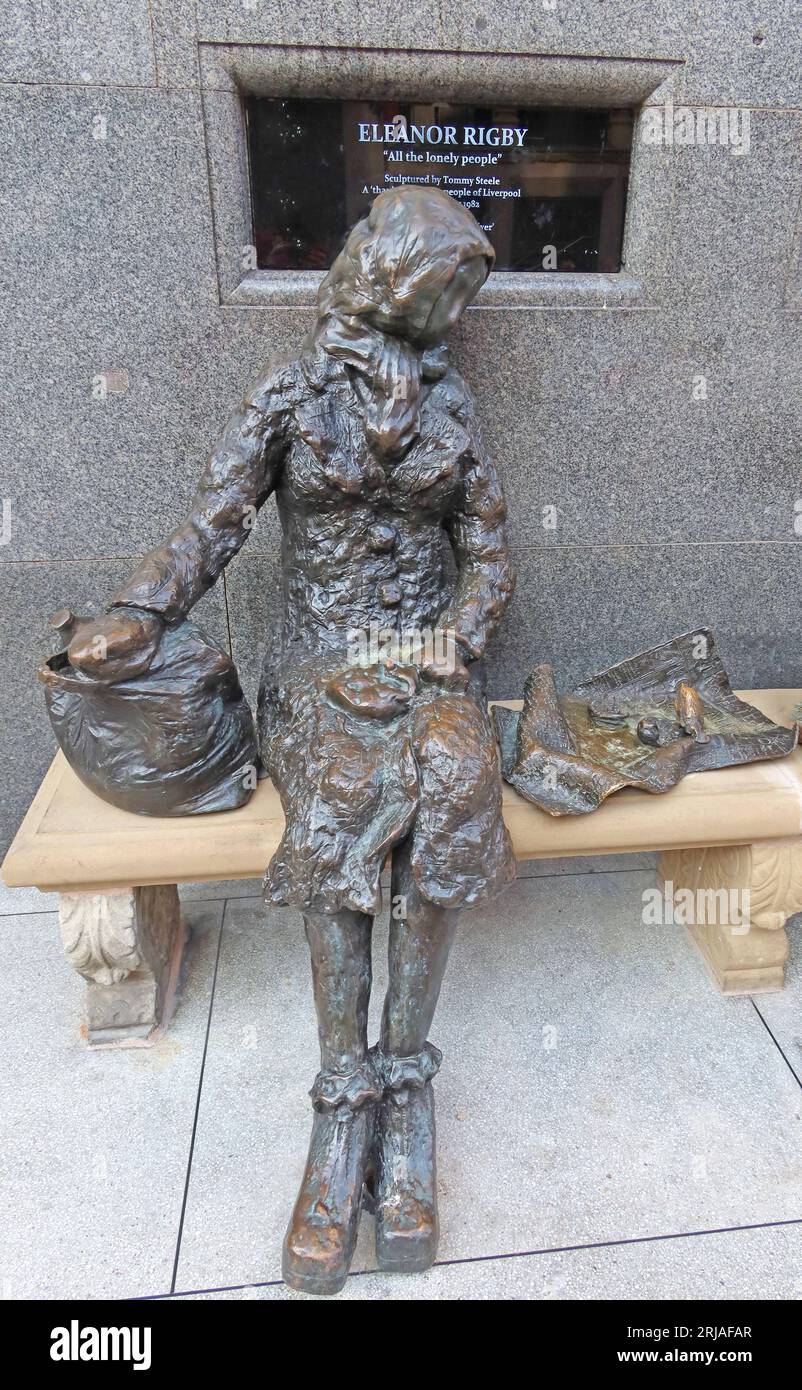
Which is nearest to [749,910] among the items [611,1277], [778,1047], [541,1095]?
[778,1047]

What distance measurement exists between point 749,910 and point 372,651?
1.44m

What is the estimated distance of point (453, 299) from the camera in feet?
7.34

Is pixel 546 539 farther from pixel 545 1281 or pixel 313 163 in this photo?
pixel 545 1281

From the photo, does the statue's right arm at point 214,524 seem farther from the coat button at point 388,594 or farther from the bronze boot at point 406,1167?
the bronze boot at point 406,1167

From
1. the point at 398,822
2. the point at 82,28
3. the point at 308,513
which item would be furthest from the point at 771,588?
the point at 82,28

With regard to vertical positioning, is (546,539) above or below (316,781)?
above

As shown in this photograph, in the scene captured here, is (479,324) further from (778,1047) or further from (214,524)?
(778,1047)

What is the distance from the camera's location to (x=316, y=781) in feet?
6.68

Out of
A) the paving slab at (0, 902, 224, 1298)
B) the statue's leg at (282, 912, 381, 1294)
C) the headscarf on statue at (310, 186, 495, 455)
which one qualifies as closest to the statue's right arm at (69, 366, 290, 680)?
the headscarf on statue at (310, 186, 495, 455)

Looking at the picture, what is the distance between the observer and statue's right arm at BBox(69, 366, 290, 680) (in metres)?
2.24

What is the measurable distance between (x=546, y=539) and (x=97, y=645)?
1.79m

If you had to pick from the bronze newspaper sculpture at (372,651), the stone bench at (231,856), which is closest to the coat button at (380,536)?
the bronze newspaper sculpture at (372,651)

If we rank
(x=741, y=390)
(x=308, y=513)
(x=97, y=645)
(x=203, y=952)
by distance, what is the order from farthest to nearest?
(x=741, y=390) < (x=203, y=952) < (x=308, y=513) < (x=97, y=645)

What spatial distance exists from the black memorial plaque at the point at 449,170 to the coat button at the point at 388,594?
119 cm
